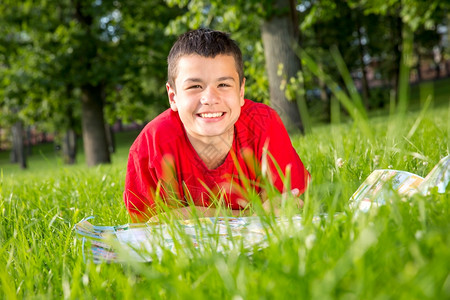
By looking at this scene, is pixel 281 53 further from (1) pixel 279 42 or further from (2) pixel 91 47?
(2) pixel 91 47

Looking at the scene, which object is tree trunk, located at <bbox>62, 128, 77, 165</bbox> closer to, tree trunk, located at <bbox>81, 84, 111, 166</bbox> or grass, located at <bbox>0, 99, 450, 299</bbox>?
tree trunk, located at <bbox>81, 84, 111, 166</bbox>

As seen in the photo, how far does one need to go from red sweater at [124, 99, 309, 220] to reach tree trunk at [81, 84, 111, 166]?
11.2m

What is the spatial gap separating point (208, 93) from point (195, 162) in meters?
0.48

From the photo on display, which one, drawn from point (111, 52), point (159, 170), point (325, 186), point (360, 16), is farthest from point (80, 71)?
point (360, 16)

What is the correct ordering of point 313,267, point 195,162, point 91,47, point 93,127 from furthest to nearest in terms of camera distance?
1. point 93,127
2. point 91,47
3. point 195,162
4. point 313,267

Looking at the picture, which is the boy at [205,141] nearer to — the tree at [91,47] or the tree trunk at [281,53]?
the tree trunk at [281,53]

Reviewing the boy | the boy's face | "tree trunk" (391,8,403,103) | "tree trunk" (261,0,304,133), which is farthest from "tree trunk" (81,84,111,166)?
"tree trunk" (391,8,403,103)

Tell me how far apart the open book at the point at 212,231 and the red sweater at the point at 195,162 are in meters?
0.56

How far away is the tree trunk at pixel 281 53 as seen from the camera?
7.64m

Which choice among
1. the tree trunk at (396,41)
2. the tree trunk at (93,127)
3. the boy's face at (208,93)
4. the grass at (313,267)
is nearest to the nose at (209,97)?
the boy's face at (208,93)

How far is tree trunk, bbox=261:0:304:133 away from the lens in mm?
7645

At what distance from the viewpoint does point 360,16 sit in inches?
1139

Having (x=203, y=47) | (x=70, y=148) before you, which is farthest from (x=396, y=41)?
(x=203, y=47)

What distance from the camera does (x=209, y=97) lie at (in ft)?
7.81
